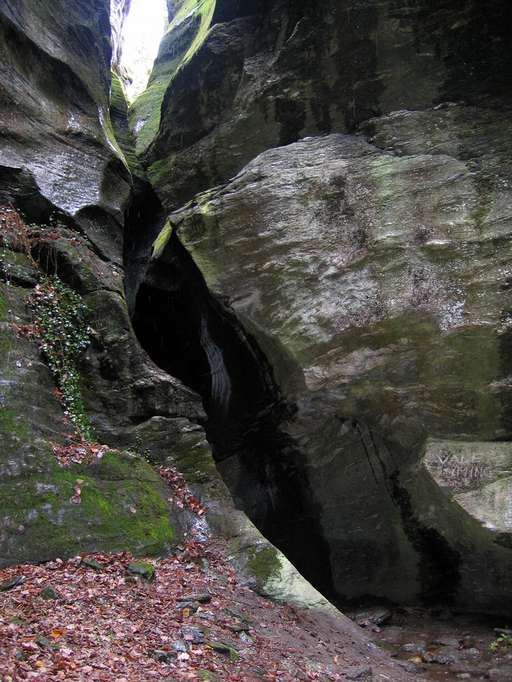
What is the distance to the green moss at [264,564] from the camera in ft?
24.9

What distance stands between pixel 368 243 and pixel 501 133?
305 centimetres

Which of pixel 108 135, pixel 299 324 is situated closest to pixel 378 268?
pixel 299 324

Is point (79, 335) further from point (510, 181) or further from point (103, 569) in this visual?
point (510, 181)

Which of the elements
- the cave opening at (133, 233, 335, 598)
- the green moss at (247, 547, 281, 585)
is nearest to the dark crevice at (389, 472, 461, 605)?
the cave opening at (133, 233, 335, 598)

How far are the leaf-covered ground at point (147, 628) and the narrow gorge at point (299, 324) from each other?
1.41 feet

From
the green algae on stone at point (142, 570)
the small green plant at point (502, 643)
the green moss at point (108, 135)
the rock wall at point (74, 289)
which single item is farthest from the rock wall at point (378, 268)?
the green algae on stone at point (142, 570)

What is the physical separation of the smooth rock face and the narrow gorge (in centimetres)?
4

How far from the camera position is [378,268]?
30.0ft

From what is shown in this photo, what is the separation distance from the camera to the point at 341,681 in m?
5.52

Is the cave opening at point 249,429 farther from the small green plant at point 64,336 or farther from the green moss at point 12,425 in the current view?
the green moss at point 12,425

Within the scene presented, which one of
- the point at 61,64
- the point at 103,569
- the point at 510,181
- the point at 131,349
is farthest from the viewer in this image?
the point at 61,64

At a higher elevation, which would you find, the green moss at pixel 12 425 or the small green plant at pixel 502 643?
the green moss at pixel 12 425

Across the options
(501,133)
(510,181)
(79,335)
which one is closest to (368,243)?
(510,181)

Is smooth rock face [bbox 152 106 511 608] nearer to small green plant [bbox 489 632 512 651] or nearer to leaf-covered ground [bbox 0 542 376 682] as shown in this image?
small green plant [bbox 489 632 512 651]
